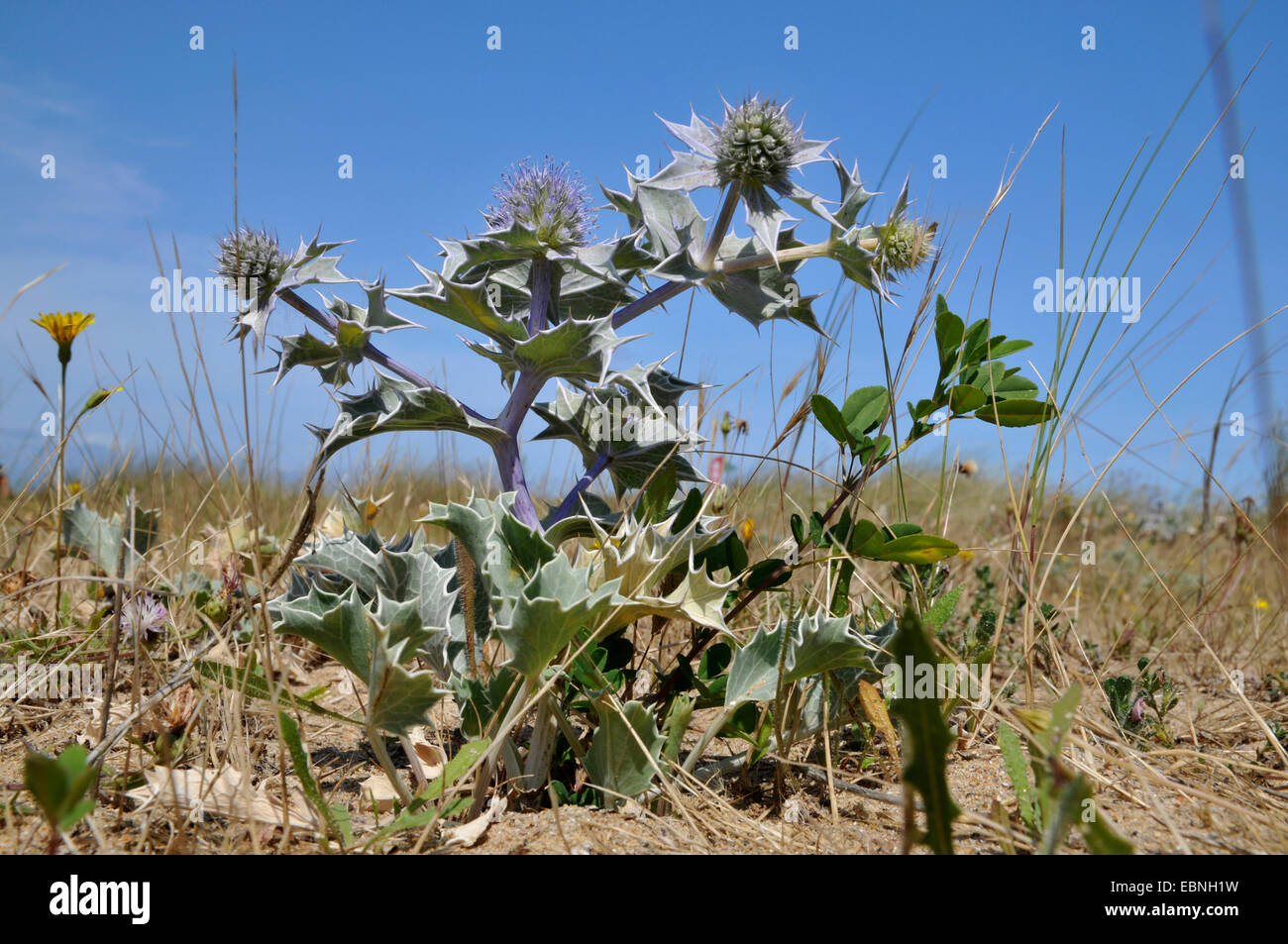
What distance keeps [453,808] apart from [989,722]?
1.48 meters

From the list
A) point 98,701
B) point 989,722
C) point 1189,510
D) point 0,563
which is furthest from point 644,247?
point 1189,510

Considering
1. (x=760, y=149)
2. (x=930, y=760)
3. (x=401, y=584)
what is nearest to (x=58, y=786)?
(x=401, y=584)

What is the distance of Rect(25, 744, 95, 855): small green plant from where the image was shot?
1062 millimetres

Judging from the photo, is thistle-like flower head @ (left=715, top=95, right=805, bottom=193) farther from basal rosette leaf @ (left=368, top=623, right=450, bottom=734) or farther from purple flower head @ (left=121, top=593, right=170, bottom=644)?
purple flower head @ (left=121, top=593, right=170, bottom=644)

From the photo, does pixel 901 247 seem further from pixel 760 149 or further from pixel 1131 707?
pixel 1131 707

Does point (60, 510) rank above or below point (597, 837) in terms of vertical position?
above

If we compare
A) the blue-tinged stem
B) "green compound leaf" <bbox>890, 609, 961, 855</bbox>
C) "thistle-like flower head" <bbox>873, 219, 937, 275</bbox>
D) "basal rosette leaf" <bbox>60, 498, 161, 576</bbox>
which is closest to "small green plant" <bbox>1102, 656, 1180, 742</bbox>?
"thistle-like flower head" <bbox>873, 219, 937, 275</bbox>

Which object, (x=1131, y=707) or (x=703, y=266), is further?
(x=1131, y=707)

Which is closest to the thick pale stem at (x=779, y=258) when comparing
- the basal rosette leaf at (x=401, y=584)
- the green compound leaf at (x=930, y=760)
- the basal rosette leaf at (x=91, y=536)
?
the basal rosette leaf at (x=401, y=584)

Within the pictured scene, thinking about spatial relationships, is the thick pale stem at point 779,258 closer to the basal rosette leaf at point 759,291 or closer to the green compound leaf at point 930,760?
the basal rosette leaf at point 759,291

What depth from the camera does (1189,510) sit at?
739 cm

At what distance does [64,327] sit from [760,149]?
2169 millimetres

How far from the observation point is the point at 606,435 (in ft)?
6.05

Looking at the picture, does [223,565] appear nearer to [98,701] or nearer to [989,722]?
[98,701]
